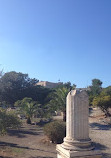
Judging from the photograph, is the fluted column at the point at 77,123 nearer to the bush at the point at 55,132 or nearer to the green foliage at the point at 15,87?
the bush at the point at 55,132

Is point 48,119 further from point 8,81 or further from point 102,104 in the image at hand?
point 8,81

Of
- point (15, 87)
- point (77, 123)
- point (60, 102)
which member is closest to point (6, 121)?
point (77, 123)

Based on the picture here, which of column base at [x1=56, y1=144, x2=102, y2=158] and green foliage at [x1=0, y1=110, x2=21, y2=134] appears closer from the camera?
column base at [x1=56, y1=144, x2=102, y2=158]

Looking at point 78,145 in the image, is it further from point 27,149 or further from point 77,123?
point 27,149

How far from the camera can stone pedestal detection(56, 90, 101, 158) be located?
6.54m

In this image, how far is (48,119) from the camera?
83.2 feet

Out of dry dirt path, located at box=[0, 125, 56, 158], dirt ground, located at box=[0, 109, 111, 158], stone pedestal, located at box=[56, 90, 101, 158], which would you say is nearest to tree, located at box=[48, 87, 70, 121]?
dirt ground, located at box=[0, 109, 111, 158]

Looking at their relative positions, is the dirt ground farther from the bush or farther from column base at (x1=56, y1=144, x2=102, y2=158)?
column base at (x1=56, y1=144, x2=102, y2=158)

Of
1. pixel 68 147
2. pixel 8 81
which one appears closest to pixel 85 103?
pixel 68 147

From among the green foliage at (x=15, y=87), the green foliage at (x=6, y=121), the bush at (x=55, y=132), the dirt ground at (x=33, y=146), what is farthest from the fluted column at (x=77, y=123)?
the green foliage at (x=15, y=87)

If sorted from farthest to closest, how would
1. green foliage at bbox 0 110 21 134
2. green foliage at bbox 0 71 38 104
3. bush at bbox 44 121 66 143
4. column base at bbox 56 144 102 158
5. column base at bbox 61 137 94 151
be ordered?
1. green foliage at bbox 0 71 38 104
2. bush at bbox 44 121 66 143
3. green foliage at bbox 0 110 21 134
4. column base at bbox 61 137 94 151
5. column base at bbox 56 144 102 158

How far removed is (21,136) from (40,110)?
7868mm

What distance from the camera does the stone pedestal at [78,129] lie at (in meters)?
6.54

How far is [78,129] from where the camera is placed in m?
6.71
